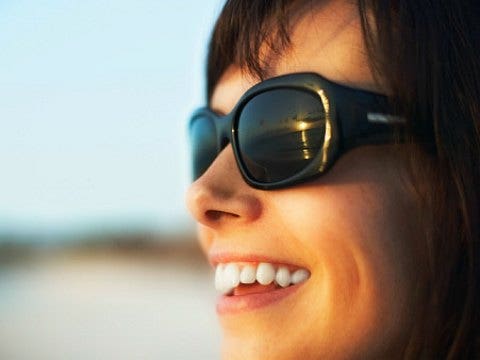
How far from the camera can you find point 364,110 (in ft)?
5.07

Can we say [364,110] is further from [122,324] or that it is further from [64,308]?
[64,308]

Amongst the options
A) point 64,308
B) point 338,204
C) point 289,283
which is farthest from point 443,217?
point 64,308

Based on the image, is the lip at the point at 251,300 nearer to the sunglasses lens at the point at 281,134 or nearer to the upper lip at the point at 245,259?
the upper lip at the point at 245,259

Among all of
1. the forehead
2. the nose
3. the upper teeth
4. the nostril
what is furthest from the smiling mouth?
the forehead

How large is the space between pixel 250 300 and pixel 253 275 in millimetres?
52

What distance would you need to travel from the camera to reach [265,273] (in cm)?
162

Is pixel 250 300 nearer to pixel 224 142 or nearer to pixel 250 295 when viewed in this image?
pixel 250 295

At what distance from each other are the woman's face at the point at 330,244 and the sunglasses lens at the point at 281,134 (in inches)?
1.8

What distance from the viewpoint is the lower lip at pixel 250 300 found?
1.59m

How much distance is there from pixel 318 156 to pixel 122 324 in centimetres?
451

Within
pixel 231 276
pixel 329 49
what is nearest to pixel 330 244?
pixel 231 276

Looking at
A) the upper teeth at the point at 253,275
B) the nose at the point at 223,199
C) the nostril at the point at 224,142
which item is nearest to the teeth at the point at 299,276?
the upper teeth at the point at 253,275

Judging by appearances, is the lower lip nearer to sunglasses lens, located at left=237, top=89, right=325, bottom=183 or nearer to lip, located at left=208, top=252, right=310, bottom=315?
lip, located at left=208, top=252, right=310, bottom=315

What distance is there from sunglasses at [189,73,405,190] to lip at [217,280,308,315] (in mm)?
212
